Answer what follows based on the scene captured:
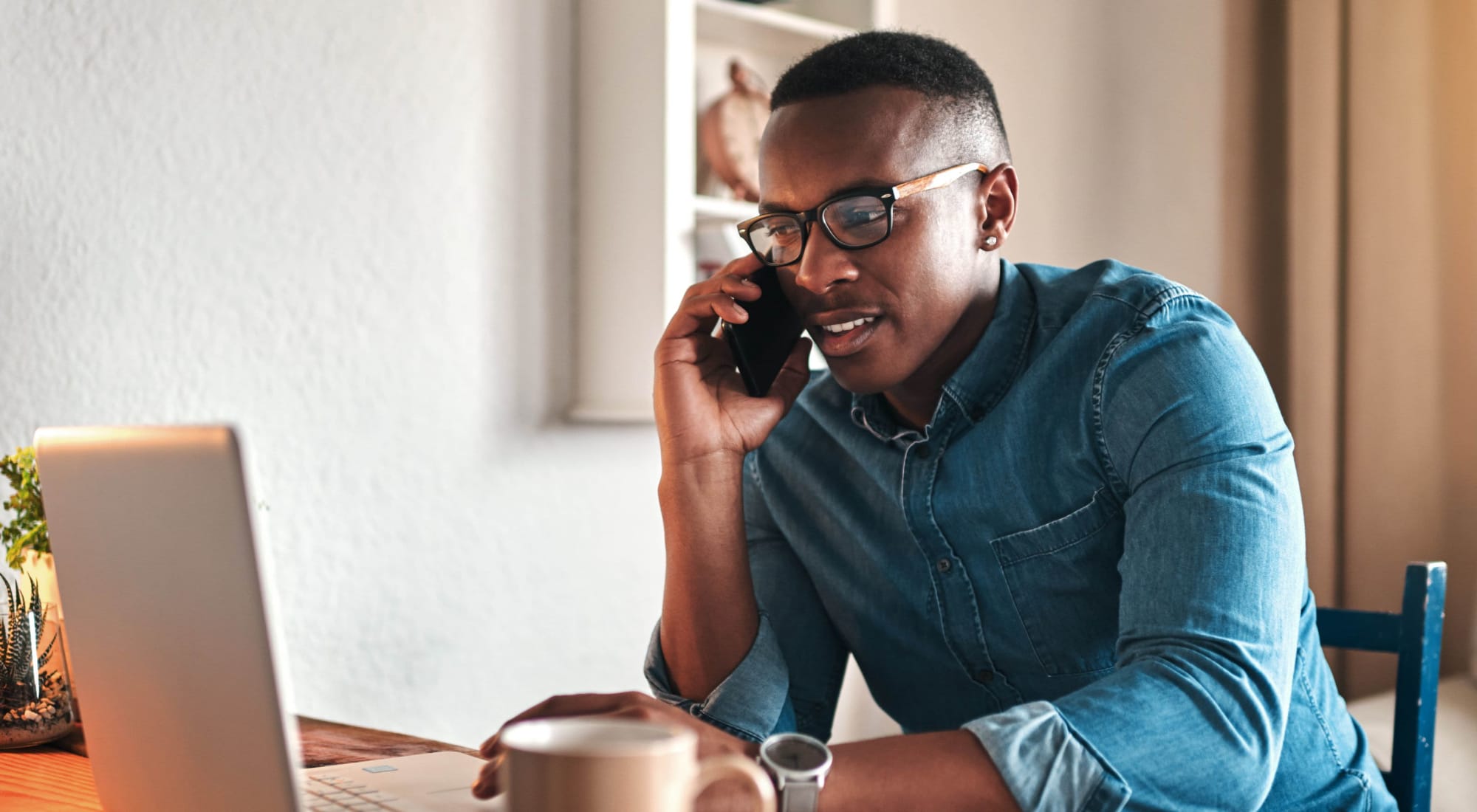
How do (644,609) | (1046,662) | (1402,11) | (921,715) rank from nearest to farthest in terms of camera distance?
(1046,662) → (921,715) → (644,609) → (1402,11)

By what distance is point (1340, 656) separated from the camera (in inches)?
105

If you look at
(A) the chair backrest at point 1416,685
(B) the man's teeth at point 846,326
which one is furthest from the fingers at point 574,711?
(A) the chair backrest at point 1416,685

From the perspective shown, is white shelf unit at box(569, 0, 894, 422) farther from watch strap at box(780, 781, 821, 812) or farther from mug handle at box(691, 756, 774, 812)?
mug handle at box(691, 756, 774, 812)

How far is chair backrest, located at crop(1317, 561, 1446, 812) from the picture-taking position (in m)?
1.15

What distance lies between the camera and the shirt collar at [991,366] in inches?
46.9

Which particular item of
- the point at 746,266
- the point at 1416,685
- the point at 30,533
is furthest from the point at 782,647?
the point at 30,533

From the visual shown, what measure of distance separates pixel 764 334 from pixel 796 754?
64 cm

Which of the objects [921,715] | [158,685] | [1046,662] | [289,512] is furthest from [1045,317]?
[289,512]

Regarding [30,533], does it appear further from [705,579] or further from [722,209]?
[722,209]

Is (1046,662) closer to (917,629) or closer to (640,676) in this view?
(917,629)

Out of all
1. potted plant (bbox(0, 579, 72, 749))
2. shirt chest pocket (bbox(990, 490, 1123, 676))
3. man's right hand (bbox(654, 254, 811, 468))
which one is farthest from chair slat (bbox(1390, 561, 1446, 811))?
potted plant (bbox(0, 579, 72, 749))

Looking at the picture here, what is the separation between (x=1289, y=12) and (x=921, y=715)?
2.11 metres

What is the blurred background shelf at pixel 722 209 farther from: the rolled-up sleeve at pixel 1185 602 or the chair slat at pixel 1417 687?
the chair slat at pixel 1417 687

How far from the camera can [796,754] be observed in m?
0.75
